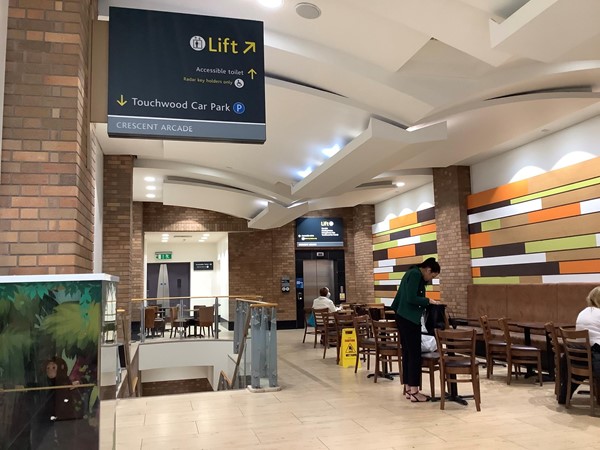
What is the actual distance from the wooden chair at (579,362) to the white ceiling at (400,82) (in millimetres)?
2721

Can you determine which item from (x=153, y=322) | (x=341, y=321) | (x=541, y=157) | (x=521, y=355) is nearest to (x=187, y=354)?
(x=153, y=322)

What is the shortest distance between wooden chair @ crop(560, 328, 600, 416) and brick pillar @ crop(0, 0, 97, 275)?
4618 mm

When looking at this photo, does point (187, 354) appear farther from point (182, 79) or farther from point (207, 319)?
point (182, 79)

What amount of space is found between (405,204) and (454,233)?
2795 millimetres

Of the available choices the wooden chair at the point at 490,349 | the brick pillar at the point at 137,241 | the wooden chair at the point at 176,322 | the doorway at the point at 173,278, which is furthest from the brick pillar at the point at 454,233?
the doorway at the point at 173,278

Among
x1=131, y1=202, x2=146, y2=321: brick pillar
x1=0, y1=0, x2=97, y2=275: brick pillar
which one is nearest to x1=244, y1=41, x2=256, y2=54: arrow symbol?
x1=0, y1=0, x2=97, y2=275: brick pillar

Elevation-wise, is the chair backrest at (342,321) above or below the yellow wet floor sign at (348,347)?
above

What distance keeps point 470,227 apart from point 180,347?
6916 millimetres

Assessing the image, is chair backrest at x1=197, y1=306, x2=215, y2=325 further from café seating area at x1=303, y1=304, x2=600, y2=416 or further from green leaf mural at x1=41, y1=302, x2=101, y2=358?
green leaf mural at x1=41, y1=302, x2=101, y2=358

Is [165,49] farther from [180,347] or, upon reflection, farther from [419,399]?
[180,347]

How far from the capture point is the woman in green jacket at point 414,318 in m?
5.39

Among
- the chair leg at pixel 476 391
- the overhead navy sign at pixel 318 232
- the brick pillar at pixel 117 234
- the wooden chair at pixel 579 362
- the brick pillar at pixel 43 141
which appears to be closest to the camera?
the brick pillar at pixel 43 141

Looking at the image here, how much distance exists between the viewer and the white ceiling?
14.0 feet

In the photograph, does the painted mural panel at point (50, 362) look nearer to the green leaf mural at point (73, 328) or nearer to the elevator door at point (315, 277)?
the green leaf mural at point (73, 328)
